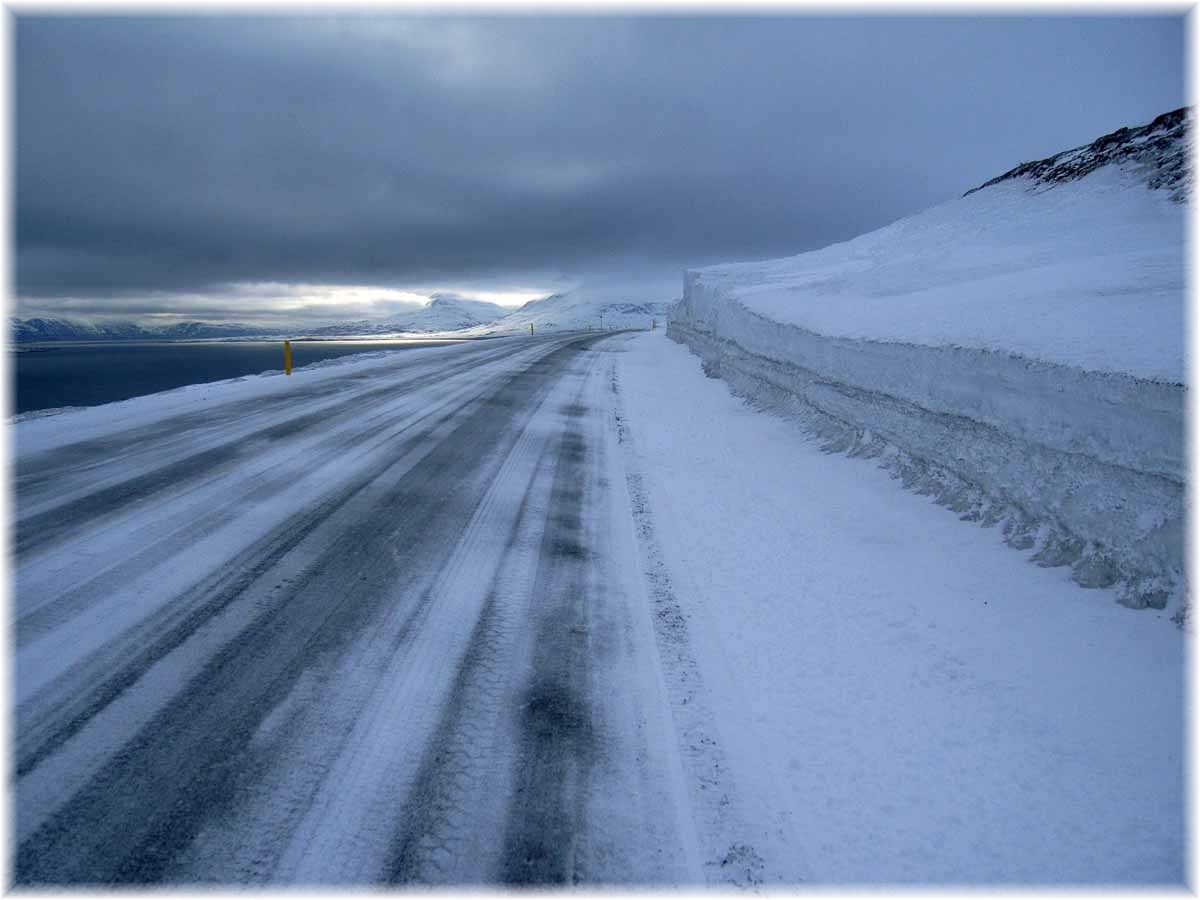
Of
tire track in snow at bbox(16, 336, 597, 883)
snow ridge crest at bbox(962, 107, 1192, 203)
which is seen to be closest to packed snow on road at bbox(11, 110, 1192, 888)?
tire track in snow at bbox(16, 336, 597, 883)

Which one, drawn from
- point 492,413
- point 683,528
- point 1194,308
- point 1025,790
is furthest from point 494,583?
point 492,413

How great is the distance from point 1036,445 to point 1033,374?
2.37ft

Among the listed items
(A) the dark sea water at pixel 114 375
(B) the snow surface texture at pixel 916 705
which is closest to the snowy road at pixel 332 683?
(B) the snow surface texture at pixel 916 705

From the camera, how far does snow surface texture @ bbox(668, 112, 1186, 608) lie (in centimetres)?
467

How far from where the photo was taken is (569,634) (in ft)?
14.5

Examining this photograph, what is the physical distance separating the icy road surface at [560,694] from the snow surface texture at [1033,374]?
1.72ft

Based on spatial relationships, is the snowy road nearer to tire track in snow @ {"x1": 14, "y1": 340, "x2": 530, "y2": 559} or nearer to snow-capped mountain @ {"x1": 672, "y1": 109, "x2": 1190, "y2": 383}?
tire track in snow @ {"x1": 14, "y1": 340, "x2": 530, "y2": 559}

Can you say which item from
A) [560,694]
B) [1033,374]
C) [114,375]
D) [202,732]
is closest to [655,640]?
[560,694]

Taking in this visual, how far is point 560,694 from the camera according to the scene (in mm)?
3715

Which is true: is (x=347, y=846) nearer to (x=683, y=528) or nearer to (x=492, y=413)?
(x=683, y=528)

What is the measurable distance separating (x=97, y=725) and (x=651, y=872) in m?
2.98

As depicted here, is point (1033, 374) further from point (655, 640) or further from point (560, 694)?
point (560, 694)

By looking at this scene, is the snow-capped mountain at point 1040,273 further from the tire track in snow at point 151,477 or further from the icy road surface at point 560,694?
the tire track in snow at point 151,477

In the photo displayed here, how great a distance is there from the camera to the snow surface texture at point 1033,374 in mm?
4672
